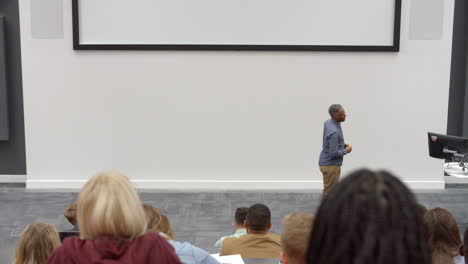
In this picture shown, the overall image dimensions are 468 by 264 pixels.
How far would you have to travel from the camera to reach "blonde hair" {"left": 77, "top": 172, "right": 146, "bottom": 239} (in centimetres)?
149

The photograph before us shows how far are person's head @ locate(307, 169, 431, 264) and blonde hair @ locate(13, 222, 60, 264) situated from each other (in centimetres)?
173

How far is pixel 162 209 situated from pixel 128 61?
1912 millimetres

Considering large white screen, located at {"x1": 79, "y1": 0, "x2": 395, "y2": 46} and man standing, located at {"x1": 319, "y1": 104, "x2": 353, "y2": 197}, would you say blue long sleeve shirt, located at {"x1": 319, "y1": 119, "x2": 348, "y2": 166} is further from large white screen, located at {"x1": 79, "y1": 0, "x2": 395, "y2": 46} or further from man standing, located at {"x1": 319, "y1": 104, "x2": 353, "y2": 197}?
large white screen, located at {"x1": 79, "y1": 0, "x2": 395, "y2": 46}

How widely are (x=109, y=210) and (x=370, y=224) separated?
34.5 inches

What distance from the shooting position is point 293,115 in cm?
682

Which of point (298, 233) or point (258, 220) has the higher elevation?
point (298, 233)

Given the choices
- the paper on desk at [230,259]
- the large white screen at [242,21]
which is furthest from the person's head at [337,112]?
the paper on desk at [230,259]

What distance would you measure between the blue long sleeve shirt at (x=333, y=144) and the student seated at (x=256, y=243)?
2303mm

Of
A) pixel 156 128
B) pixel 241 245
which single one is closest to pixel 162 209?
pixel 156 128

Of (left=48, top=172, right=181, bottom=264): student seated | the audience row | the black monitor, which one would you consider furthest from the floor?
(left=48, top=172, right=181, bottom=264): student seated

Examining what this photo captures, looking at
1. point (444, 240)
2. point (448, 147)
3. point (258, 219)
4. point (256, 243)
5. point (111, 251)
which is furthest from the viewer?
point (448, 147)

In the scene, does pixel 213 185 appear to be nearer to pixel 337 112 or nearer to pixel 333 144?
pixel 333 144

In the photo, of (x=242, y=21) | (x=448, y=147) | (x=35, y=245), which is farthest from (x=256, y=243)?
(x=242, y=21)

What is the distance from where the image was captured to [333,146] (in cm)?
536
